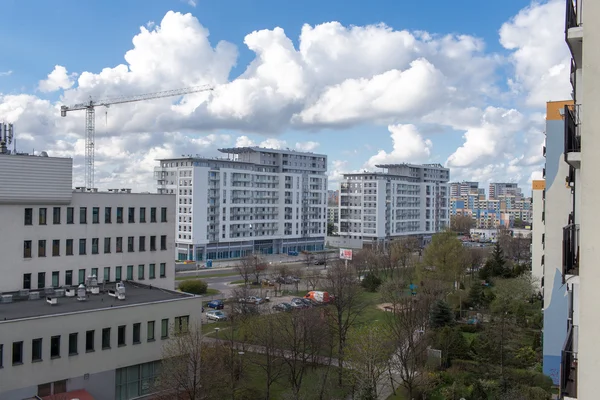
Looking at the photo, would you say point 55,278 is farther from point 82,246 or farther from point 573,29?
point 573,29

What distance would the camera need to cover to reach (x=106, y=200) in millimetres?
31938

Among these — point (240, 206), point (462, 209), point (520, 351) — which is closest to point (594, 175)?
point (520, 351)

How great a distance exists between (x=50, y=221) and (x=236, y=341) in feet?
40.3

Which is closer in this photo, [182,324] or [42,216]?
[182,324]

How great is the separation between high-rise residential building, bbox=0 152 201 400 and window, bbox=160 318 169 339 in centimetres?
5

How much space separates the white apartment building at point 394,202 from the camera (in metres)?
101

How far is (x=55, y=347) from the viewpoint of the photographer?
2109 cm

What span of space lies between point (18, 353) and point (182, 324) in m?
6.59

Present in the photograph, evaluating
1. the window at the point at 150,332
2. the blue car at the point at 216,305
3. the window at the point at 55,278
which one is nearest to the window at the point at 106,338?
the window at the point at 150,332

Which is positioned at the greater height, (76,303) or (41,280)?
(41,280)

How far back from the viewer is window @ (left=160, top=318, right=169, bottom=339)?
24266 millimetres

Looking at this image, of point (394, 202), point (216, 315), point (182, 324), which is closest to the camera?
point (182, 324)

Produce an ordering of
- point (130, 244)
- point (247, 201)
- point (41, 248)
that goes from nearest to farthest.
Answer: point (41, 248) < point (130, 244) < point (247, 201)

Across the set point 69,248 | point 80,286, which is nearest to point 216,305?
point 69,248
